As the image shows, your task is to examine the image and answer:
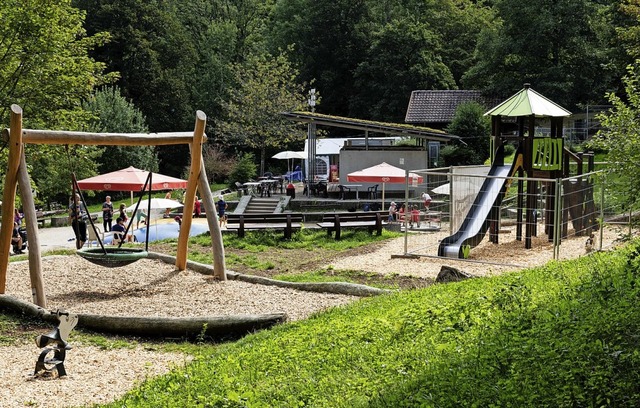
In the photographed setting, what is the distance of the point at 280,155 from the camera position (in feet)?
168

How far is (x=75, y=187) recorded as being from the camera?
14.3 metres

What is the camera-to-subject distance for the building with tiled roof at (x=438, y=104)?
52.1 meters

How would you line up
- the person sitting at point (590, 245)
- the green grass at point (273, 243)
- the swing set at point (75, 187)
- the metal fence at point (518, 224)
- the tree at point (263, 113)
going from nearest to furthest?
the swing set at point (75, 187) < the person sitting at point (590, 245) < the metal fence at point (518, 224) < the green grass at point (273, 243) < the tree at point (263, 113)

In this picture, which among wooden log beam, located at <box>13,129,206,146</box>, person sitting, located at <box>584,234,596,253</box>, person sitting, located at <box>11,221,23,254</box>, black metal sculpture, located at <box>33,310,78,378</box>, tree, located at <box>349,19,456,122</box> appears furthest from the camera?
tree, located at <box>349,19,456,122</box>

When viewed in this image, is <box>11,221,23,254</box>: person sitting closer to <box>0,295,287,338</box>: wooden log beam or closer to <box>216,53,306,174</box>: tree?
<box>0,295,287,338</box>: wooden log beam

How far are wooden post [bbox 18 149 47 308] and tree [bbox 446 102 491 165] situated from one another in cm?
3402

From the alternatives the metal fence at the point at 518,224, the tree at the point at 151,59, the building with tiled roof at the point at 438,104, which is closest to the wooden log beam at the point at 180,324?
the metal fence at the point at 518,224

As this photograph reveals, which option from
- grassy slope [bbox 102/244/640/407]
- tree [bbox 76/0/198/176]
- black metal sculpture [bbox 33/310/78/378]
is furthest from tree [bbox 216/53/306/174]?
grassy slope [bbox 102/244/640/407]

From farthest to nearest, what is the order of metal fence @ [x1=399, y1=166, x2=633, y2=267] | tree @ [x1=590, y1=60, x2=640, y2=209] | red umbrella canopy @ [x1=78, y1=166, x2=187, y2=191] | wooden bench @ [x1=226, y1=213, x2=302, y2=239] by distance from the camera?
red umbrella canopy @ [x1=78, y1=166, x2=187, y2=191]
wooden bench @ [x1=226, y1=213, x2=302, y2=239]
metal fence @ [x1=399, y1=166, x2=633, y2=267]
tree @ [x1=590, y1=60, x2=640, y2=209]

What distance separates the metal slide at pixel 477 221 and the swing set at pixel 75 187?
508 centimetres

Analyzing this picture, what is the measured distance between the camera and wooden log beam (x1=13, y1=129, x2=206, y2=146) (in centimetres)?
1344

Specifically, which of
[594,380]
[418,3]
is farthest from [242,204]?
[418,3]

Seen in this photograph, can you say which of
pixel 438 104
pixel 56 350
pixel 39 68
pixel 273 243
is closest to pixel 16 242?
pixel 39 68

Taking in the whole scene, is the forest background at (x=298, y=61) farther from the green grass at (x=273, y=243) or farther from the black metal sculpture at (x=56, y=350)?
the black metal sculpture at (x=56, y=350)
